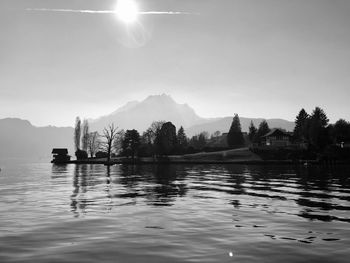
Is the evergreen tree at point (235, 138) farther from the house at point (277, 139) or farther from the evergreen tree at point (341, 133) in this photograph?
the evergreen tree at point (341, 133)

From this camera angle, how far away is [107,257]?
39.0 feet

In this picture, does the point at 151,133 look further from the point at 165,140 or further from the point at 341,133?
the point at 341,133

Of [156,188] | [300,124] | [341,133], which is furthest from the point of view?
[300,124]

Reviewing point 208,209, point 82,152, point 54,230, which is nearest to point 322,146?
point 82,152

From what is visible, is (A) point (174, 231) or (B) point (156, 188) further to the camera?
(B) point (156, 188)

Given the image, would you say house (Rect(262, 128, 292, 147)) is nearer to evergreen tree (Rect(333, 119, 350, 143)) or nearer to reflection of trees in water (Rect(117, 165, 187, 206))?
evergreen tree (Rect(333, 119, 350, 143))

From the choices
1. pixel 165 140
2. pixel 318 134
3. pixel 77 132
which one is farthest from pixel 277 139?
pixel 77 132

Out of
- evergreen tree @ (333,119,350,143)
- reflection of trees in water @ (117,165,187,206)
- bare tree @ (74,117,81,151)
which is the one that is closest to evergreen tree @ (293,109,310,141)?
evergreen tree @ (333,119,350,143)

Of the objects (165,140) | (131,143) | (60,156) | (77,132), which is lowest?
(60,156)

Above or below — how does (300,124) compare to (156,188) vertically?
above

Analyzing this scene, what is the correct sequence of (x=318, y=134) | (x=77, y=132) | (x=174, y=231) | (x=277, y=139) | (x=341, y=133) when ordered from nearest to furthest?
(x=174, y=231) → (x=318, y=134) → (x=341, y=133) → (x=277, y=139) → (x=77, y=132)

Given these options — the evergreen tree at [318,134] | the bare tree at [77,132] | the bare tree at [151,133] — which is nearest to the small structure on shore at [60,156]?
the bare tree at [77,132]

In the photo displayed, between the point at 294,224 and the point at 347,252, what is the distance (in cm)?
541

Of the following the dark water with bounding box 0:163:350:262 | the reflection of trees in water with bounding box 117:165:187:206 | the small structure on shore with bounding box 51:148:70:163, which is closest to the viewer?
the dark water with bounding box 0:163:350:262
